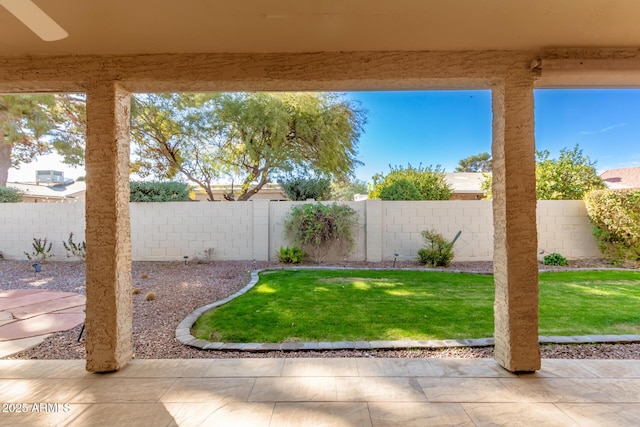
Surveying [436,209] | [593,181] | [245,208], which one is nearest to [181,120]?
[245,208]

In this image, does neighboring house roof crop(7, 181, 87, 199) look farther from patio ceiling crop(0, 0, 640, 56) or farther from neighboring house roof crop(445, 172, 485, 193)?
neighboring house roof crop(445, 172, 485, 193)

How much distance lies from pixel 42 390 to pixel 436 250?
694cm

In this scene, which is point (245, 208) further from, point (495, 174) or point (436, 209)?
point (495, 174)

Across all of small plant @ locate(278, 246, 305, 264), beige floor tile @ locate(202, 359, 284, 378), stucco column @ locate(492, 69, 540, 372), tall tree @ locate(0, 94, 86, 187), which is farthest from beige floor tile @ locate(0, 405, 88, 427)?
tall tree @ locate(0, 94, 86, 187)

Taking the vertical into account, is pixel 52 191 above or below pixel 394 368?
above

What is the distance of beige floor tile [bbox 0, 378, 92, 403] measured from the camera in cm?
227

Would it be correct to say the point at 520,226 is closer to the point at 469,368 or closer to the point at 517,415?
the point at 469,368

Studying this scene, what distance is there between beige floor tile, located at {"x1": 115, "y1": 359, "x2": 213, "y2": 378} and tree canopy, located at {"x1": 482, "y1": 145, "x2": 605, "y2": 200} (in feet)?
30.4

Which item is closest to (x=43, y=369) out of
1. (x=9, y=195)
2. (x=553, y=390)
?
(x=553, y=390)

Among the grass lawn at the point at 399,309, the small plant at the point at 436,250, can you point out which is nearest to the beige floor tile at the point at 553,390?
the grass lawn at the point at 399,309

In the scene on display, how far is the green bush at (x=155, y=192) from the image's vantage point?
812 centimetres

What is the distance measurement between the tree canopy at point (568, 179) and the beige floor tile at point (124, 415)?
9.69 m

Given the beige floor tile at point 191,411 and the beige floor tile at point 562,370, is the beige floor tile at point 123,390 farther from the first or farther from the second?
the beige floor tile at point 562,370

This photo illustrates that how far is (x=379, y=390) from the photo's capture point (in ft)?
7.75
